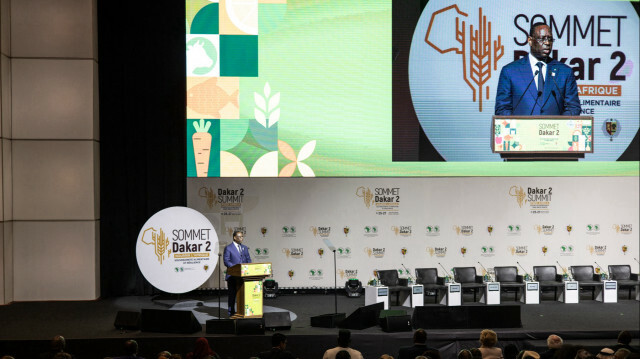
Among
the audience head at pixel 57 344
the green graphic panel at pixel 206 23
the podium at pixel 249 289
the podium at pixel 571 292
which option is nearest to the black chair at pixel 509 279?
the podium at pixel 571 292

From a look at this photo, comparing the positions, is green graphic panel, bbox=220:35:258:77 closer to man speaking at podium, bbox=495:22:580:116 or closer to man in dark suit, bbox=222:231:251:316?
man in dark suit, bbox=222:231:251:316

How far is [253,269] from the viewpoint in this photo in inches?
351

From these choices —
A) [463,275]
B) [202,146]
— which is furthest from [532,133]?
[202,146]

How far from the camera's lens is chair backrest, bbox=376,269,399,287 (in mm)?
11094

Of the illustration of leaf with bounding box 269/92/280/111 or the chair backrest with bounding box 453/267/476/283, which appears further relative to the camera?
the illustration of leaf with bounding box 269/92/280/111

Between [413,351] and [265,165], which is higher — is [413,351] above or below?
below

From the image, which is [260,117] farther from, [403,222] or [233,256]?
[403,222]

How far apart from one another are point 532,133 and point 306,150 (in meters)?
4.37

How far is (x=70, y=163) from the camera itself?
36.4ft

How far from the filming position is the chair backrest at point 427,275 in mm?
11195

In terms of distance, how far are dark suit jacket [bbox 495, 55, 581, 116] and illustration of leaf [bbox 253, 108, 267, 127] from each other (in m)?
4.48

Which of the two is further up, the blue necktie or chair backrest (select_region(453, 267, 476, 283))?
the blue necktie

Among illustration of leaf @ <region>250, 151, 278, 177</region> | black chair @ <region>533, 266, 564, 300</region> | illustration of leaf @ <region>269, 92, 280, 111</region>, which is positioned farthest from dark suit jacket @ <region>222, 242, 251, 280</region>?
black chair @ <region>533, 266, 564, 300</region>

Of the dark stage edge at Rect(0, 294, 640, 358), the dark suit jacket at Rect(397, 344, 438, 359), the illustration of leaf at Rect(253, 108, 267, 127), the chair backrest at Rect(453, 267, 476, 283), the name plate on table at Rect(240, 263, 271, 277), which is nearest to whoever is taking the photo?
the dark suit jacket at Rect(397, 344, 438, 359)
